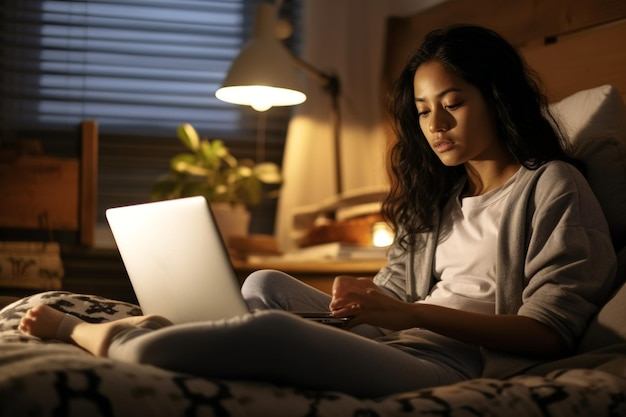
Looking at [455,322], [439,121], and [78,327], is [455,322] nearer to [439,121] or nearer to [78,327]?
[439,121]

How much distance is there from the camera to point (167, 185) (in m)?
2.93

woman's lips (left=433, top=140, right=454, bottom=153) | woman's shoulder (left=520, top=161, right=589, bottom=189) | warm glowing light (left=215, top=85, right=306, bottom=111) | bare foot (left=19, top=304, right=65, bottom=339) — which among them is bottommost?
bare foot (left=19, top=304, right=65, bottom=339)

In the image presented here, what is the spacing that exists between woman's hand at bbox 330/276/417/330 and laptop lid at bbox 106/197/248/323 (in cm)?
21

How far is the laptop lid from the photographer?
49.8 inches

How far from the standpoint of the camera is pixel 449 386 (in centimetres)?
121

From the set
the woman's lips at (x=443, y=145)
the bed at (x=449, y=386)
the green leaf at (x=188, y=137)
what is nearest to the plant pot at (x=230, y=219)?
the green leaf at (x=188, y=137)

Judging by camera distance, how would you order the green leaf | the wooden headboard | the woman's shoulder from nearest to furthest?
the woman's shoulder < the wooden headboard < the green leaf

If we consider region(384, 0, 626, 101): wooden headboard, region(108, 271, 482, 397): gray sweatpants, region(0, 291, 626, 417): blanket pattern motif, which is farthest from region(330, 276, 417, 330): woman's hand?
region(384, 0, 626, 101): wooden headboard

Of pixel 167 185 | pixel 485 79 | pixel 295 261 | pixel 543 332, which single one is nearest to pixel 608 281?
pixel 543 332

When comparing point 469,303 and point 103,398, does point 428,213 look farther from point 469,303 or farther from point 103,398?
point 103,398

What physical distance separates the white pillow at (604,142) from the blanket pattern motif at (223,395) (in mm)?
451

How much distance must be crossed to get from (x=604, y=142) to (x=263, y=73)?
112cm

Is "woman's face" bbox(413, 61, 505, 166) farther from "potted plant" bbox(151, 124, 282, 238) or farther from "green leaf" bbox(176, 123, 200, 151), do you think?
"green leaf" bbox(176, 123, 200, 151)

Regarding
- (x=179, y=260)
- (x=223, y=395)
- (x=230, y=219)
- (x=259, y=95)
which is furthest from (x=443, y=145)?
(x=230, y=219)
